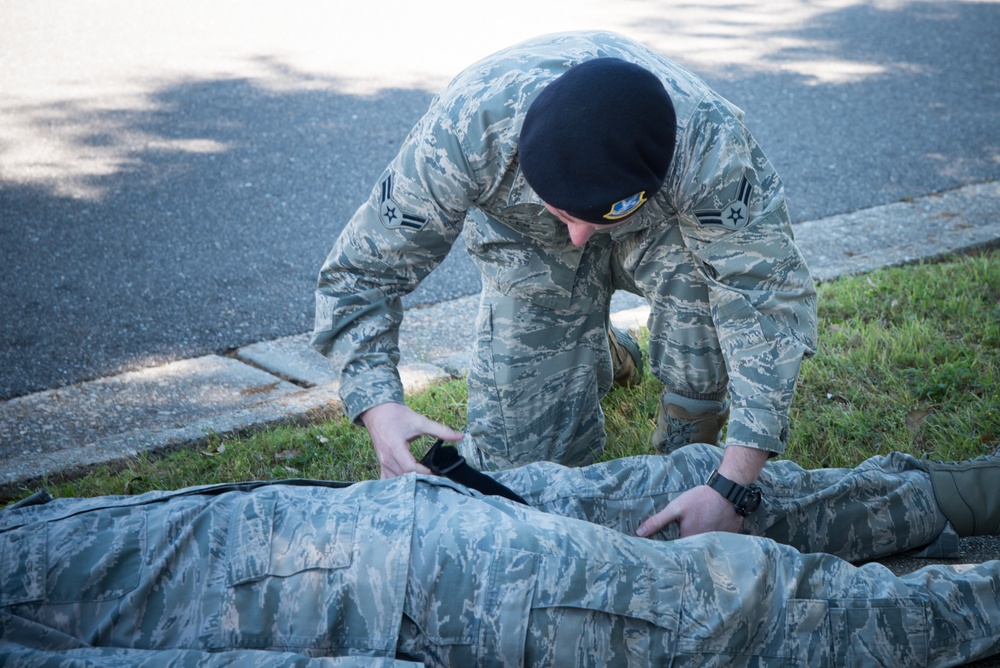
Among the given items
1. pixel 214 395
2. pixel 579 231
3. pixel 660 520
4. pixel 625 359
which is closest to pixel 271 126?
pixel 214 395

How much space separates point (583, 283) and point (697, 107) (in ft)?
2.12

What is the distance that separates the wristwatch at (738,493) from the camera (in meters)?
2.04

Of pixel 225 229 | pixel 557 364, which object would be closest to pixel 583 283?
pixel 557 364

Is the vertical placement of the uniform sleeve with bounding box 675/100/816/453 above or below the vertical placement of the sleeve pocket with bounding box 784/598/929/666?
above

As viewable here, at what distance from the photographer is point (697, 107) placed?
213 centimetres

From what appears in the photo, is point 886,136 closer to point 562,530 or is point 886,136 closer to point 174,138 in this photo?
point 174,138

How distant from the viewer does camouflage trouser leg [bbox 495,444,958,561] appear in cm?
209

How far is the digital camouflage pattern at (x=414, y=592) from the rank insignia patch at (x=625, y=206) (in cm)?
60

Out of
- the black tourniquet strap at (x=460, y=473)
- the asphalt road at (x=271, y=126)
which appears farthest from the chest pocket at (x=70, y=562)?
the asphalt road at (x=271, y=126)

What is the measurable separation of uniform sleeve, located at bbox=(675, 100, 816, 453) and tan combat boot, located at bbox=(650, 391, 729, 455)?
0.44 meters

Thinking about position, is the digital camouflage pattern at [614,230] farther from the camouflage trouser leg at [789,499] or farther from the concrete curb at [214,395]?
the concrete curb at [214,395]

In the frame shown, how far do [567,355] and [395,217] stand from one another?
0.74 meters

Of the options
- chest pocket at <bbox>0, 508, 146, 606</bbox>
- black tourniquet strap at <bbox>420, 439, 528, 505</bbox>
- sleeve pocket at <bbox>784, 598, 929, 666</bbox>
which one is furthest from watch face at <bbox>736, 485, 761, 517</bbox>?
chest pocket at <bbox>0, 508, 146, 606</bbox>

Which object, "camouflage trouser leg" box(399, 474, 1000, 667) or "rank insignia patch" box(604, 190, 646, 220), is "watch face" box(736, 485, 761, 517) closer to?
"camouflage trouser leg" box(399, 474, 1000, 667)
